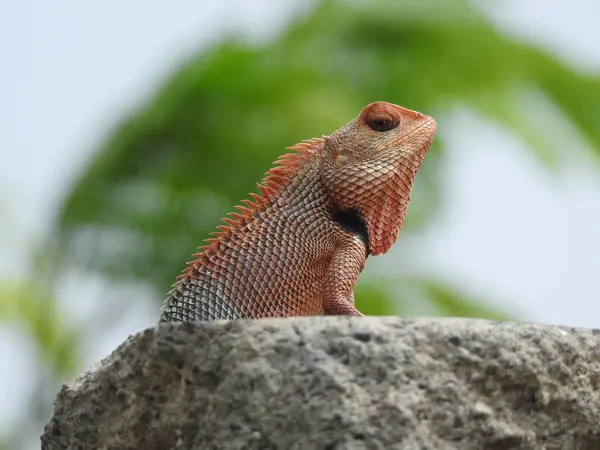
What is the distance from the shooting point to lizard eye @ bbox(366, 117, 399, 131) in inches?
141

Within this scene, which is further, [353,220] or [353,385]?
[353,220]

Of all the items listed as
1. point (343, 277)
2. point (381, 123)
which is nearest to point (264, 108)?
point (381, 123)

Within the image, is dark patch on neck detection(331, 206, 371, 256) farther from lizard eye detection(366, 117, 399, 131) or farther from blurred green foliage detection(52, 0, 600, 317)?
blurred green foliage detection(52, 0, 600, 317)

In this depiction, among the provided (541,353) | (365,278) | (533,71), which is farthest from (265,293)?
(533,71)

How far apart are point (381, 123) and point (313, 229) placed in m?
0.52

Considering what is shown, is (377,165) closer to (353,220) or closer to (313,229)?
(353,220)

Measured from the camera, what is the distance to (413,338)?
248cm

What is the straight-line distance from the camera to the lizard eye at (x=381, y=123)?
3.57 meters

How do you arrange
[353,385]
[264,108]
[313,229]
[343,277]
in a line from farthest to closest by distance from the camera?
[264,108] < [313,229] < [343,277] < [353,385]

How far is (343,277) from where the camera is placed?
3180 mm

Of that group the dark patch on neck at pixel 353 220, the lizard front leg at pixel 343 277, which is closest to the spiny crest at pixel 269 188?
the dark patch on neck at pixel 353 220

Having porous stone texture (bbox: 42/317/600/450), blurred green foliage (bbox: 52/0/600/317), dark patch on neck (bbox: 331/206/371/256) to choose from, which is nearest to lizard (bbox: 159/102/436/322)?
dark patch on neck (bbox: 331/206/371/256)

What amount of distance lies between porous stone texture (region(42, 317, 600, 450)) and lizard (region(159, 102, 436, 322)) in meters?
0.57

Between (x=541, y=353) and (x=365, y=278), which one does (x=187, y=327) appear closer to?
(x=541, y=353)
